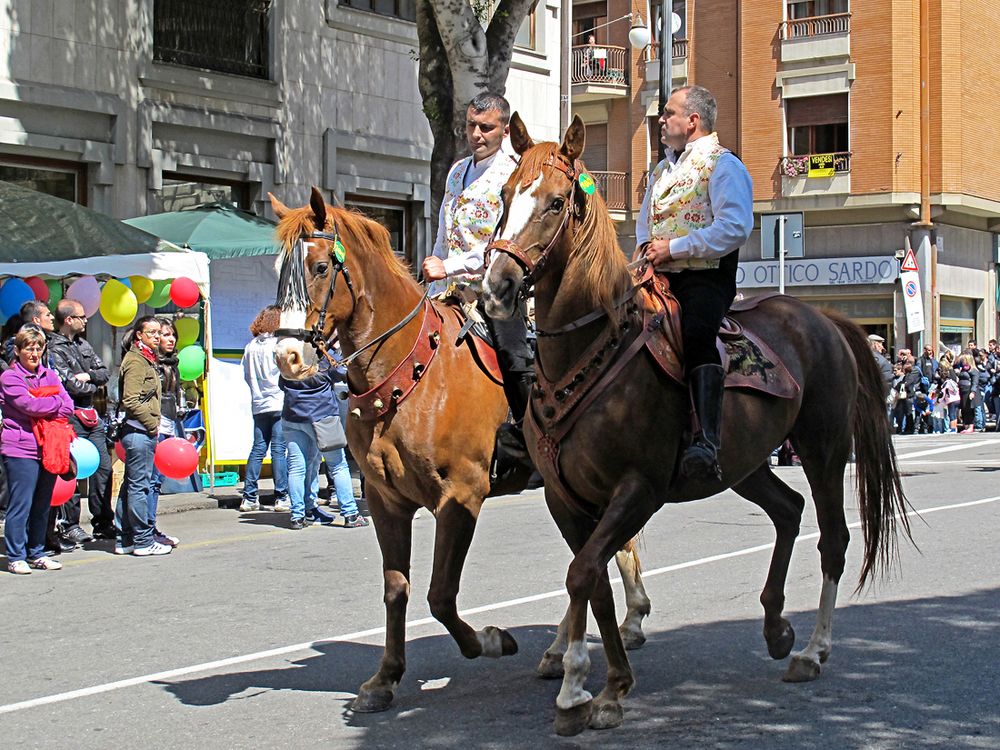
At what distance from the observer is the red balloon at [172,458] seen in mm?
11867

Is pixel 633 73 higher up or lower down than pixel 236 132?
higher up

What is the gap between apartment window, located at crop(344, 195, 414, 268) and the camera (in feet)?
73.7

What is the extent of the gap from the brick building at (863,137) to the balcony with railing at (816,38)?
0.13 ft

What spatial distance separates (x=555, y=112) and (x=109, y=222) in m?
13.1

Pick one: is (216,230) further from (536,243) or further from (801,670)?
(801,670)

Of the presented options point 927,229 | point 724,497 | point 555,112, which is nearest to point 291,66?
point 555,112

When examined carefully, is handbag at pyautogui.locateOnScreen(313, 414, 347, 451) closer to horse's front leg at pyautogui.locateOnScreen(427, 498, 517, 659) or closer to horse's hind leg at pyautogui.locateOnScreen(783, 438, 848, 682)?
horse's front leg at pyautogui.locateOnScreen(427, 498, 517, 659)

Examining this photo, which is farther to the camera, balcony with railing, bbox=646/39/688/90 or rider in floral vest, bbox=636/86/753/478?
balcony with railing, bbox=646/39/688/90

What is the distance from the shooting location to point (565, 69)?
28.5 m

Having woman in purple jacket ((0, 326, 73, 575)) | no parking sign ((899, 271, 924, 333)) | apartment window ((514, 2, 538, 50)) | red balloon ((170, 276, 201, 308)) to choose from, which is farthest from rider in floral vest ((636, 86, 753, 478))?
no parking sign ((899, 271, 924, 333))

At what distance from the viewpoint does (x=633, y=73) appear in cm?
4300

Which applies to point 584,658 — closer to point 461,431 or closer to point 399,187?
point 461,431

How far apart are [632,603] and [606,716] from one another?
1.70m

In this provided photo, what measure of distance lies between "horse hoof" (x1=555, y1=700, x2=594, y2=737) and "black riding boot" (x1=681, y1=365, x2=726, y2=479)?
1.10 m
